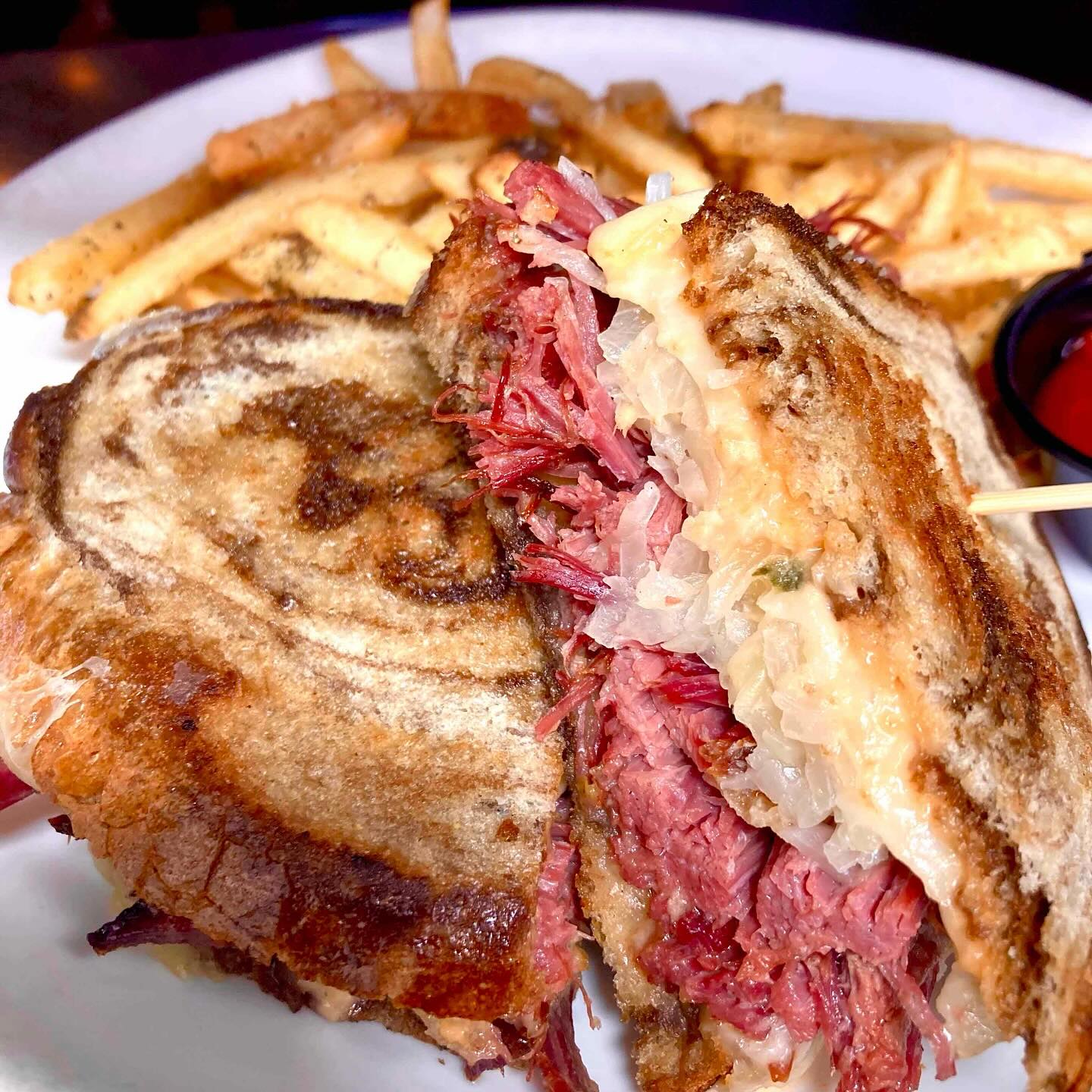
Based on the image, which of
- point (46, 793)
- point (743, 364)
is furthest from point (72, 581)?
point (743, 364)

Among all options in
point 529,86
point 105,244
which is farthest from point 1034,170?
point 105,244

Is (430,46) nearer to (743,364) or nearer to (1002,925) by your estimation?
(743,364)

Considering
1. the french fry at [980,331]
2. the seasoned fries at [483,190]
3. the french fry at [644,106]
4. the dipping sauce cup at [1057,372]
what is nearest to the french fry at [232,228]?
the seasoned fries at [483,190]

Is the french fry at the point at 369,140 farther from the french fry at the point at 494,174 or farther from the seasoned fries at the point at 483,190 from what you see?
the french fry at the point at 494,174

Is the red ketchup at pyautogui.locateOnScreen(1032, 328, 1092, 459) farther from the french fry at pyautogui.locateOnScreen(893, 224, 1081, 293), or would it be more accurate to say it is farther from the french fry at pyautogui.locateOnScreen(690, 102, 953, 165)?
the french fry at pyautogui.locateOnScreen(690, 102, 953, 165)

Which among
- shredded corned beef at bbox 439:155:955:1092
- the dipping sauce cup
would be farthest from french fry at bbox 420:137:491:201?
the dipping sauce cup

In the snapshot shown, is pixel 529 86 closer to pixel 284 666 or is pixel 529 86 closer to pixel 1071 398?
pixel 1071 398
